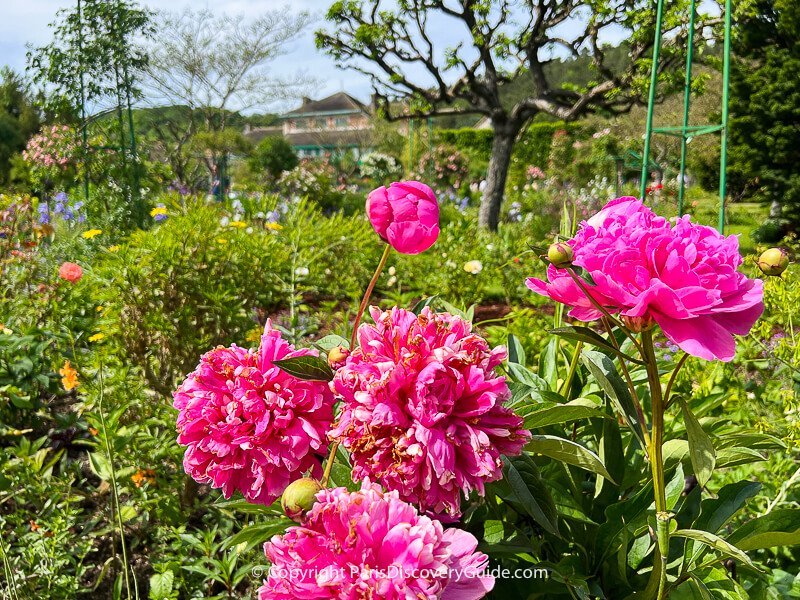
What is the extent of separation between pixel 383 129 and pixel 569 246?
1678 centimetres

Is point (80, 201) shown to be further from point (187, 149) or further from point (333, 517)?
point (187, 149)

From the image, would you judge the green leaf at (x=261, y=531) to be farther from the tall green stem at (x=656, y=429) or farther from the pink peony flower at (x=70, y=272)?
the pink peony flower at (x=70, y=272)

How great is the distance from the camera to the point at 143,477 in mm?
1621

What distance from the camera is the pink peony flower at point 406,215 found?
0.65 meters

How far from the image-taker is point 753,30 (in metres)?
9.21

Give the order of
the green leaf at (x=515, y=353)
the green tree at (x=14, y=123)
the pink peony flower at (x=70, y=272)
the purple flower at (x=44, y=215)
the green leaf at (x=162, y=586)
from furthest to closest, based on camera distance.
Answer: the green tree at (x=14, y=123) → the purple flower at (x=44, y=215) → the pink peony flower at (x=70, y=272) → the green leaf at (x=162, y=586) → the green leaf at (x=515, y=353)

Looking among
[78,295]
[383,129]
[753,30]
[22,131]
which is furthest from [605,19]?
[22,131]

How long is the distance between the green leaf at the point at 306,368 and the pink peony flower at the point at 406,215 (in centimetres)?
15

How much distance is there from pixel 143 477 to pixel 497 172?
633 cm

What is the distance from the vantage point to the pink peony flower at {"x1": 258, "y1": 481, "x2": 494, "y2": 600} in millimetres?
448

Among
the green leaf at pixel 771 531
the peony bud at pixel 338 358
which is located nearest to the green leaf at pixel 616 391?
the green leaf at pixel 771 531

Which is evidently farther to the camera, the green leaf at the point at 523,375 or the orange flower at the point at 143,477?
the orange flower at the point at 143,477

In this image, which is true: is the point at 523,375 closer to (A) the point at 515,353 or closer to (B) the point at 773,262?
(A) the point at 515,353

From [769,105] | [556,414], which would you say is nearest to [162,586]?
[556,414]
